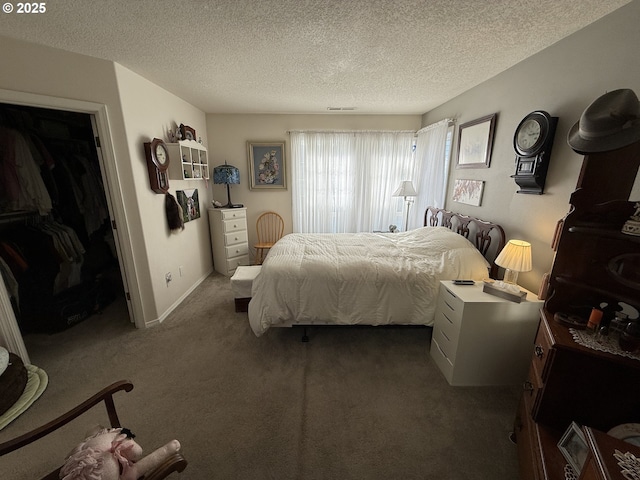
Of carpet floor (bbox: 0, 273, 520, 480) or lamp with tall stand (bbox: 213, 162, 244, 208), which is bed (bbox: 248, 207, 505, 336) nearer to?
carpet floor (bbox: 0, 273, 520, 480)

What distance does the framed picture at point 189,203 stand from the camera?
3.11m

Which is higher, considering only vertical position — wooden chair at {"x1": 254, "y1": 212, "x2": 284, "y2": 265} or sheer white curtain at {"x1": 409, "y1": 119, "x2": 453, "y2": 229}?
sheer white curtain at {"x1": 409, "y1": 119, "x2": 453, "y2": 229}

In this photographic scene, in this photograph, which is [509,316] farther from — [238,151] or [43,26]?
[238,151]

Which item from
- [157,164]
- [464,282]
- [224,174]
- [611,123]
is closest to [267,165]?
[224,174]

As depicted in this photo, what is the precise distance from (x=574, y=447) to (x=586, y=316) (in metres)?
0.63

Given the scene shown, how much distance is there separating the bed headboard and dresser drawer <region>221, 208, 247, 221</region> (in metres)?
2.96

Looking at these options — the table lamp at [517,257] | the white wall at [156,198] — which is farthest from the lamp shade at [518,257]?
the white wall at [156,198]

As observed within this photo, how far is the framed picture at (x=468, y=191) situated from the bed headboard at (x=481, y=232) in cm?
17

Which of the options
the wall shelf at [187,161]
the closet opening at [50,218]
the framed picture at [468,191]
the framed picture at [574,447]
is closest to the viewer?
the framed picture at [574,447]

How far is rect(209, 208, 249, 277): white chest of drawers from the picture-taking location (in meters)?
3.76

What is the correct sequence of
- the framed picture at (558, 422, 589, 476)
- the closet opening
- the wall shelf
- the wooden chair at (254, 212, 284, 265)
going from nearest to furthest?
the framed picture at (558, 422, 589, 476)
the closet opening
the wall shelf
the wooden chair at (254, 212, 284, 265)

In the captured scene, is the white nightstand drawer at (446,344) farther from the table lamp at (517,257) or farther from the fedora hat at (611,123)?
the fedora hat at (611,123)

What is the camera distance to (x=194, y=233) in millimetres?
3504

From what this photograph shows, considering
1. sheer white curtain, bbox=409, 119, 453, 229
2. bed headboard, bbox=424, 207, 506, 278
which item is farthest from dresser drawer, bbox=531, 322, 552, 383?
sheer white curtain, bbox=409, 119, 453, 229
